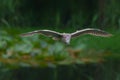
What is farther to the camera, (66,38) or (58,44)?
(58,44)

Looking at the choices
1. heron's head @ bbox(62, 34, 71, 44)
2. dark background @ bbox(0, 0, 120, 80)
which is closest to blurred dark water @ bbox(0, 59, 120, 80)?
dark background @ bbox(0, 0, 120, 80)

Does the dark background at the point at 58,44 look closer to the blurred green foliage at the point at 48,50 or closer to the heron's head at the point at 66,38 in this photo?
the blurred green foliage at the point at 48,50

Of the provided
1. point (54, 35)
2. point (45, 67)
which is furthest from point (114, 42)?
point (54, 35)

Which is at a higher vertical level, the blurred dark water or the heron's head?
the heron's head

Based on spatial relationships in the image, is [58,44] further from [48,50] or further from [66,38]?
[66,38]

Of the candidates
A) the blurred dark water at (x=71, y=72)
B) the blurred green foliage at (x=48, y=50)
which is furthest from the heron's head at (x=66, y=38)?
the blurred green foliage at (x=48, y=50)

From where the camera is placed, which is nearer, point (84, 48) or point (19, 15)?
point (84, 48)

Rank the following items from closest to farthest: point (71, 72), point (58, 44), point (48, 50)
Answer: point (71, 72), point (48, 50), point (58, 44)

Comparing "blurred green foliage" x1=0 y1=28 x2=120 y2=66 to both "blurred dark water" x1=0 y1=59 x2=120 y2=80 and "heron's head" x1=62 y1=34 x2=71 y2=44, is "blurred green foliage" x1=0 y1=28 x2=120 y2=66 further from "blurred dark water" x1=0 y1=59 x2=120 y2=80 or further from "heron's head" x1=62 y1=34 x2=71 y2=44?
"heron's head" x1=62 y1=34 x2=71 y2=44

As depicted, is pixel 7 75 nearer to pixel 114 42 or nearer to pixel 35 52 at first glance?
pixel 35 52

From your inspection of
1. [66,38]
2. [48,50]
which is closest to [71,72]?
[48,50]

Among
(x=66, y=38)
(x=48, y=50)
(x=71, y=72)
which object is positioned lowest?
(x=71, y=72)
